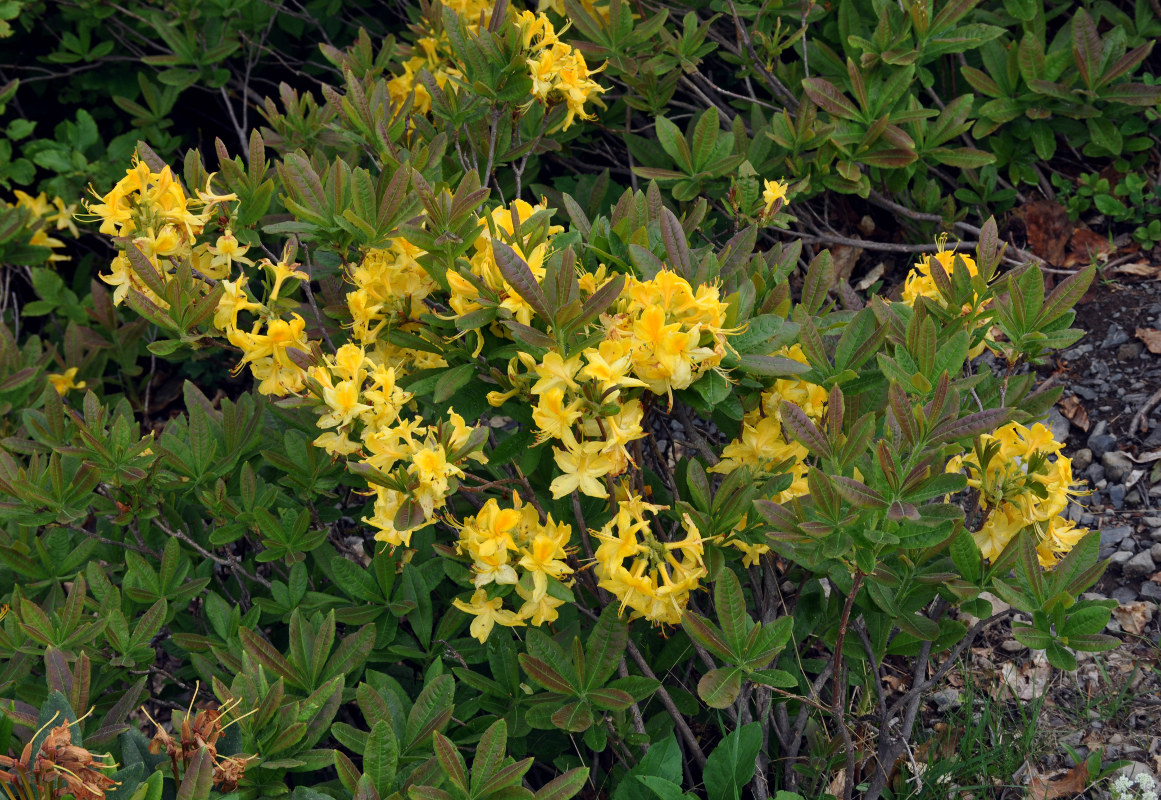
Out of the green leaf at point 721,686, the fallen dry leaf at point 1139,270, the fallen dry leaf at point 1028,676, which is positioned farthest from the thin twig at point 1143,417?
the green leaf at point 721,686

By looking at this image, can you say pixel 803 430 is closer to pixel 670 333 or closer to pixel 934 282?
pixel 670 333

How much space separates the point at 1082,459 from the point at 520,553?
1.73m

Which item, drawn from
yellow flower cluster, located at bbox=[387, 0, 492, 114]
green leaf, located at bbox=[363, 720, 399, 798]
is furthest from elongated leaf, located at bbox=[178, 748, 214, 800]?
yellow flower cluster, located at bbox=[387, 0, 492, 114]

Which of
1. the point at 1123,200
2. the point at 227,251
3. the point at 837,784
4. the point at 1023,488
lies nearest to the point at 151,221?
the point at 227,251

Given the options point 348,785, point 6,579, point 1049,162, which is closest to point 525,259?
point 348,785

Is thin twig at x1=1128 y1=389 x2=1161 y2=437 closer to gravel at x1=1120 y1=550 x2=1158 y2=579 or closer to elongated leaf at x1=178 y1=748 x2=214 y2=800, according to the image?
gravel at x1=1120 y1=550 x2=1158 y2=579

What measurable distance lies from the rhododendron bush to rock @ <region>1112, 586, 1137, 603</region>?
609 mm

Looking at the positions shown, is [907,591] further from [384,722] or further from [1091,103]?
[1091,103]

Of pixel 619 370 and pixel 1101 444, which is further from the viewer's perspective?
pixel 1101 444

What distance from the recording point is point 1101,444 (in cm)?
263

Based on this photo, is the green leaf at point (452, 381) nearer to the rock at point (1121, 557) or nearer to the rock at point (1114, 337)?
the rock at point (1121, 557)

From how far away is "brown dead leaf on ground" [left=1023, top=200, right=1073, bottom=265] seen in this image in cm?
307

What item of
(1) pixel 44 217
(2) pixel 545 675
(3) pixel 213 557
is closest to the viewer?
(2) pixel 545 675

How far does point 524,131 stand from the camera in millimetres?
2639
